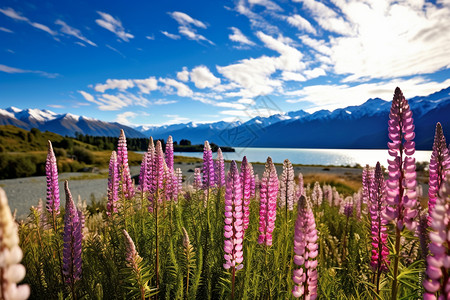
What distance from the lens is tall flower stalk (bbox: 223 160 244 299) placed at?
2.52 m

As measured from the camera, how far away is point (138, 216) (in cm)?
520

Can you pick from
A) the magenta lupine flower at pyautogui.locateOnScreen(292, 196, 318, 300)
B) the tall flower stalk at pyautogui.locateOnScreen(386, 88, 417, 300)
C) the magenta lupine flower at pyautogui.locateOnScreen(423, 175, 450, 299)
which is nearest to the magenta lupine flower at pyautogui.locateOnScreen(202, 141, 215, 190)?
the magenta lupine flower at pyautogui.locateOnScreen(292, 196, 318, 300)

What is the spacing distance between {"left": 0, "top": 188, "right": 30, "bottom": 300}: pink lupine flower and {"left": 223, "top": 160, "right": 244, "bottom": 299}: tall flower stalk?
1.78 meters

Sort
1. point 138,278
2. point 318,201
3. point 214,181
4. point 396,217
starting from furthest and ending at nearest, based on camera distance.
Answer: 1. point 318,201
2. point 214,181
3. point 138,278
4. point 396,217

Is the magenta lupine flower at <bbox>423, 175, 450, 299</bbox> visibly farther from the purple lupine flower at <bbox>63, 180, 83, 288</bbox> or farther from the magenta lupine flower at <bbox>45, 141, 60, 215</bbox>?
the magenta lupine flower at <bbox>45, 141, 60, 215</bbox>

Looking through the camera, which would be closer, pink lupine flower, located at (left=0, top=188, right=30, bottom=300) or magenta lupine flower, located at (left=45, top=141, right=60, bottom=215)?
pink lupine flower, located at (left=0, top=188, right=30, bottom=300)

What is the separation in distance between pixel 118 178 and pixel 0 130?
95.3 meters

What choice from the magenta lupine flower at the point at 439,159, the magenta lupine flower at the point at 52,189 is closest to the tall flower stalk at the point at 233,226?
the magenta lupine flower at the point at 439,159

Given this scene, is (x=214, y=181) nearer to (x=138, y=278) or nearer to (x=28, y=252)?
(x=28, y=252)

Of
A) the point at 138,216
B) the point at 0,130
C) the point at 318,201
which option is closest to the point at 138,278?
the point at 138,216

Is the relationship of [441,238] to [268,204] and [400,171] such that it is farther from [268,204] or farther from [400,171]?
[268,204]

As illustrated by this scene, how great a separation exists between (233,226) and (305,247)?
1003 millimetres

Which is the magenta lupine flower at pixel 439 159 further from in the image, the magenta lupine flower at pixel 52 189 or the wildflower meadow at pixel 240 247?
the magenta lupine flower at pixel 52 189

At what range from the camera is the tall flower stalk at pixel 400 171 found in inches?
67.0
